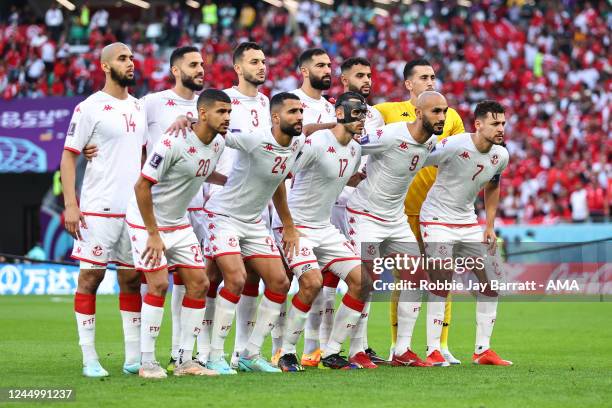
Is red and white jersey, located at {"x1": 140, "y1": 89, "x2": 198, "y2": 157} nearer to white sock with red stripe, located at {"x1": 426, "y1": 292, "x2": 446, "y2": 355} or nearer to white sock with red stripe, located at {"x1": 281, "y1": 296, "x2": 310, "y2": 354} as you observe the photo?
white sock with red stripe, located at {"x1": 281, "y1": 296, "x2": 310, "y2": 354}

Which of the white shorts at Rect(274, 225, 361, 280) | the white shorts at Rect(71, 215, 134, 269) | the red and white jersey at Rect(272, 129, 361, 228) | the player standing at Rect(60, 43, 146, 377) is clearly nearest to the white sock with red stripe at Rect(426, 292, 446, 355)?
the white shorts at Rect(274, 225, 361, 280)

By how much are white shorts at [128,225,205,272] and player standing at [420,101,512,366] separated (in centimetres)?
272

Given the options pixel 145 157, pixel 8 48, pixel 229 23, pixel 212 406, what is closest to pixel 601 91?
pixel 229 23

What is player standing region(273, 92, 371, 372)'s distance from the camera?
11062mm

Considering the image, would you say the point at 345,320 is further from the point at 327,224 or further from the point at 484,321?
the point at 484,321

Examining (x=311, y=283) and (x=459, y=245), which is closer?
(x=311, y=283)

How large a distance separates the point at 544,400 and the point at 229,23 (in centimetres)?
3115

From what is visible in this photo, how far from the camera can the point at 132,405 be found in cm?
845

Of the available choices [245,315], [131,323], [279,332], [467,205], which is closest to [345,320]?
[279,332]

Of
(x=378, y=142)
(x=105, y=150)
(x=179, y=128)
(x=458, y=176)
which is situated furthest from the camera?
(x=458, y=176)

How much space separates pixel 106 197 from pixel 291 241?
1729 mm

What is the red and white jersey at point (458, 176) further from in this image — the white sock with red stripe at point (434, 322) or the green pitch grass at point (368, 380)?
the green pitch grass at point (368, 380)

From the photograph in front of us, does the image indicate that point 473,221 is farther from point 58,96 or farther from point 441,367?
A: point 58,96

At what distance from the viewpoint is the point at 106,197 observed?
1047cm
